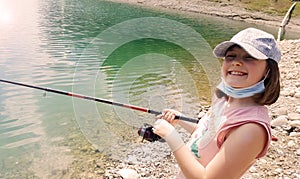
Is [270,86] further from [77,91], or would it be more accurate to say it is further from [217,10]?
[217,10]

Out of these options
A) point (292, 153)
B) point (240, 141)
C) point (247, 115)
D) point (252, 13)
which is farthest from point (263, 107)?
point (252, 13)

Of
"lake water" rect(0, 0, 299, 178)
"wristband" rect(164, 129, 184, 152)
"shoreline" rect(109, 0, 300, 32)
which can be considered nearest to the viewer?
"wristband" rect(164, 129, 184, 152)

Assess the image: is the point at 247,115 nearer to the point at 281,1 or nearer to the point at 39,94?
the point at 39,94

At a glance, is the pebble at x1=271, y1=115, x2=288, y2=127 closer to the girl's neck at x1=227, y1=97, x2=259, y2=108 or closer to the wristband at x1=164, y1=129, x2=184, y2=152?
the girl's neck at x1=227, y1=97, x2=259, y2=108

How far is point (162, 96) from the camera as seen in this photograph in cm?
1467

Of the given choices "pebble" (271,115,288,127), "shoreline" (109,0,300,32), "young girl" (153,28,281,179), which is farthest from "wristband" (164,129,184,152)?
"shoreline" (109,0,300,32)

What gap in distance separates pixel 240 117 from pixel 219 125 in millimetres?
244

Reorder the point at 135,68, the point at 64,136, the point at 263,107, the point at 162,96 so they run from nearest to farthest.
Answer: the point at 263,107 < the point at 64,136 < the point at 162,96 < the point at 135,68

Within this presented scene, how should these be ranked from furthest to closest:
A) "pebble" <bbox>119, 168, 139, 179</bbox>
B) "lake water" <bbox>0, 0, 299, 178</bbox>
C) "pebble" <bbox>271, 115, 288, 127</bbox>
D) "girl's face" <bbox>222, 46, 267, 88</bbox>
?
"pebble" <bbox>271, 115, 288, 127</bbox> < "lake water" <bbox>0, 0, 299, 178</bbox> < "pebble" <bbox>119, 168, 139, 179</bbox> < "girl's face" <bbox>222, 46, 267, 88</bbox>

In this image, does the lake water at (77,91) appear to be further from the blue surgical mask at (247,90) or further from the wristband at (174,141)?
the blue surgical mask at (247,90)

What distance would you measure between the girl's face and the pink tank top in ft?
0.72

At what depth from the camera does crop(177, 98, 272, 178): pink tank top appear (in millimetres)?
2445

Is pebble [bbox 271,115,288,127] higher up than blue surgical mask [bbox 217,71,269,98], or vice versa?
blue surgical mask [bbox 217,71,269,98]

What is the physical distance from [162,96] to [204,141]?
1183 centimetres
